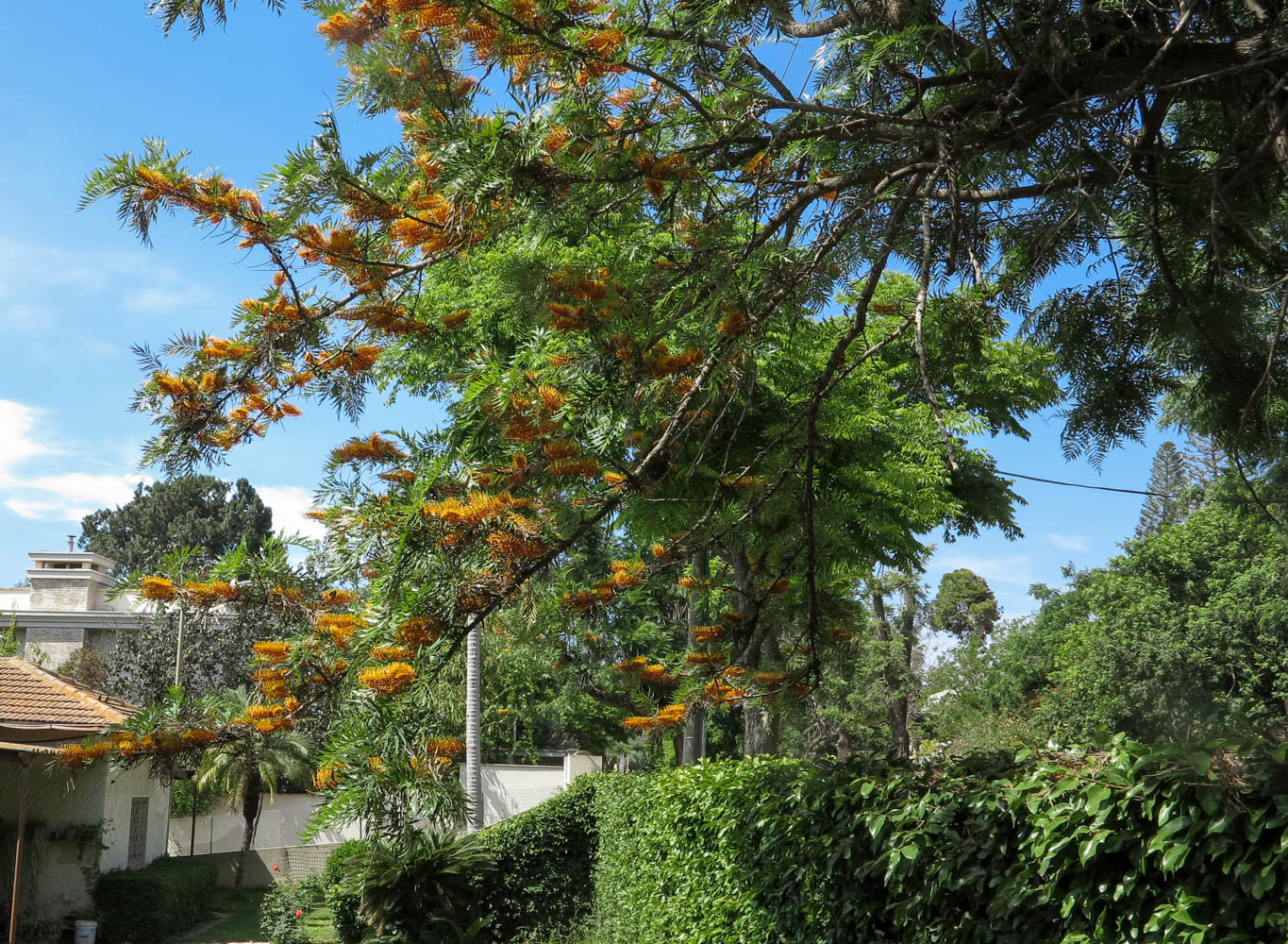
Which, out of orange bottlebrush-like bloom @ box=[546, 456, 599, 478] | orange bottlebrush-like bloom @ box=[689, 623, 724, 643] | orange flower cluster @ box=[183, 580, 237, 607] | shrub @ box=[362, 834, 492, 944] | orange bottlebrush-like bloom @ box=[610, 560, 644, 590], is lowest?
shrub @ box=[362, 834, 492, 944]

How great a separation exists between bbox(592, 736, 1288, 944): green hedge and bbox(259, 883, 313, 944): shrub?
30.8 ft

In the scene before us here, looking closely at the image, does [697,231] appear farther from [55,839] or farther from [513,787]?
[513,787]

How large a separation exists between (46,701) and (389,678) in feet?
42.1

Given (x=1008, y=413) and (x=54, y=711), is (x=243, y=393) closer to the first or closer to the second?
(x=54, y=711)

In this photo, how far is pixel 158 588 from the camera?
5734mm

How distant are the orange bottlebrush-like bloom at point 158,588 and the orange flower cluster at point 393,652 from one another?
2236mm

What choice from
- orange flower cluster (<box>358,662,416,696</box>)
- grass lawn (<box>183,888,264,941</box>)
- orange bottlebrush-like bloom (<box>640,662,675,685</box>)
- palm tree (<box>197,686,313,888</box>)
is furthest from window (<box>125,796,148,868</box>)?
orange flower cluster (<box>358,662,416,696</box>)

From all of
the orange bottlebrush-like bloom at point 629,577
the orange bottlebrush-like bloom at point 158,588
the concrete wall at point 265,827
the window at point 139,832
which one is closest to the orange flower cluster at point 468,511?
the orange bottlebrush-like bloom at point 629,577

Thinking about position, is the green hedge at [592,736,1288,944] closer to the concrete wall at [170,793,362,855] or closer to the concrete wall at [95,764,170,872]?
the concrete wall at [95,764,170,872]

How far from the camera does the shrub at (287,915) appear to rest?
13477 millimetres

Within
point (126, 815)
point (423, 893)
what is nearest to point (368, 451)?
point (423, 893)

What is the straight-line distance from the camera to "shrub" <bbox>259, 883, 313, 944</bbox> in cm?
1348

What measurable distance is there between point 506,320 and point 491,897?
6.91 m

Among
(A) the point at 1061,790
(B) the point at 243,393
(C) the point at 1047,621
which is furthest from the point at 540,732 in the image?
(A) the point at 1061,790
